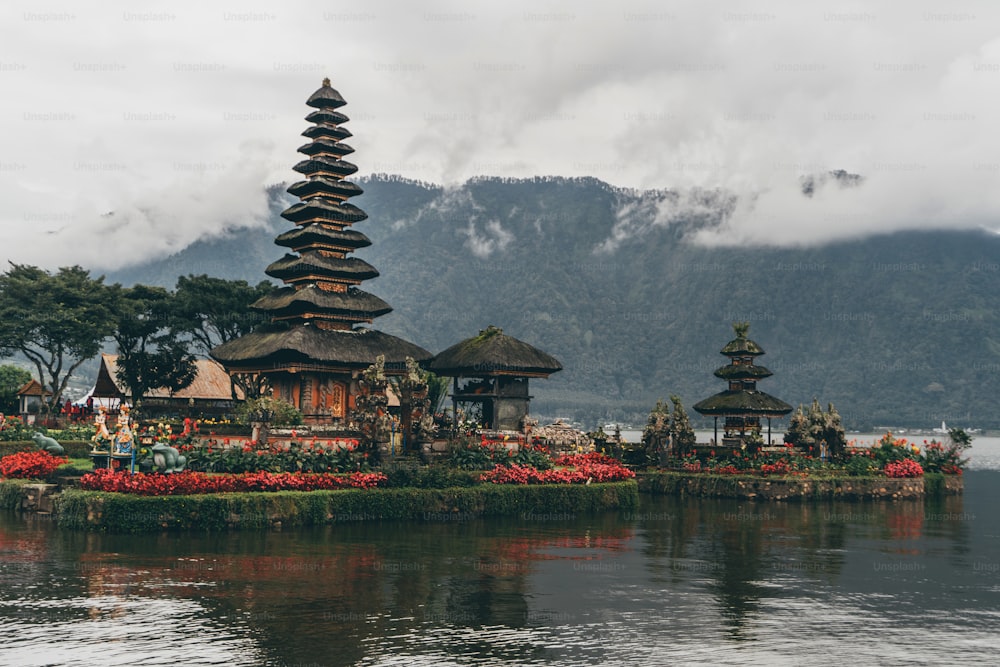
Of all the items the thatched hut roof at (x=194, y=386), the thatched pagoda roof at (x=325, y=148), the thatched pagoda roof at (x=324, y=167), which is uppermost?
the thatched pagoda roof at (x=325, y=148)

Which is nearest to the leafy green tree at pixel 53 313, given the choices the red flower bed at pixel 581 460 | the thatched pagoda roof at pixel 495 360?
the thatched pagoda roof at pixel 495 360

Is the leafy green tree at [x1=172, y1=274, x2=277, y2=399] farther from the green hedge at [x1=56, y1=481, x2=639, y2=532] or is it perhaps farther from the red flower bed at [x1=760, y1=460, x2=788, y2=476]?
the red flower bed at [x1=760, y1=460, x2=788, y2=476]

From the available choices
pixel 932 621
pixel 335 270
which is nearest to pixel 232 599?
pixel 932 621

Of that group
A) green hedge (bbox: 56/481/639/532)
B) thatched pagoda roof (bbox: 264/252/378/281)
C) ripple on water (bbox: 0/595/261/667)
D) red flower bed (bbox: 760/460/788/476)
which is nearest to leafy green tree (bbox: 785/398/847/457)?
red flower bed (bbox: 760/460/788/476)

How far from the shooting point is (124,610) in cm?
2228

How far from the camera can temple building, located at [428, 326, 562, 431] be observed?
55.9 m

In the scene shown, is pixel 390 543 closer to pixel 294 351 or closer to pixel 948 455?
pixel 294 351

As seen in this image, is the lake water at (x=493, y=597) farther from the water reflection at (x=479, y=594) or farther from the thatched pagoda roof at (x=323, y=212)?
the thatched pagoda roof at (x=323, y=212)

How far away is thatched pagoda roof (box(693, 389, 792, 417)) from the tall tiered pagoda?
723 inches

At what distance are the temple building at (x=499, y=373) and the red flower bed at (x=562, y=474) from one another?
7.49 meters

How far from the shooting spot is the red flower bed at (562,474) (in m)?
43.6

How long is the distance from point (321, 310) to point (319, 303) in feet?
2.98

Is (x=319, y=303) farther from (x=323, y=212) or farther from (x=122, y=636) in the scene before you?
(x=122, y=636)

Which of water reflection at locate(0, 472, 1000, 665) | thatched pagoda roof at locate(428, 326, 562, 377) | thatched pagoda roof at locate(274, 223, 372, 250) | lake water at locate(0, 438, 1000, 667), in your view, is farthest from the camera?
thatched pagoda roof at locate(274, 223, 372, 250)
